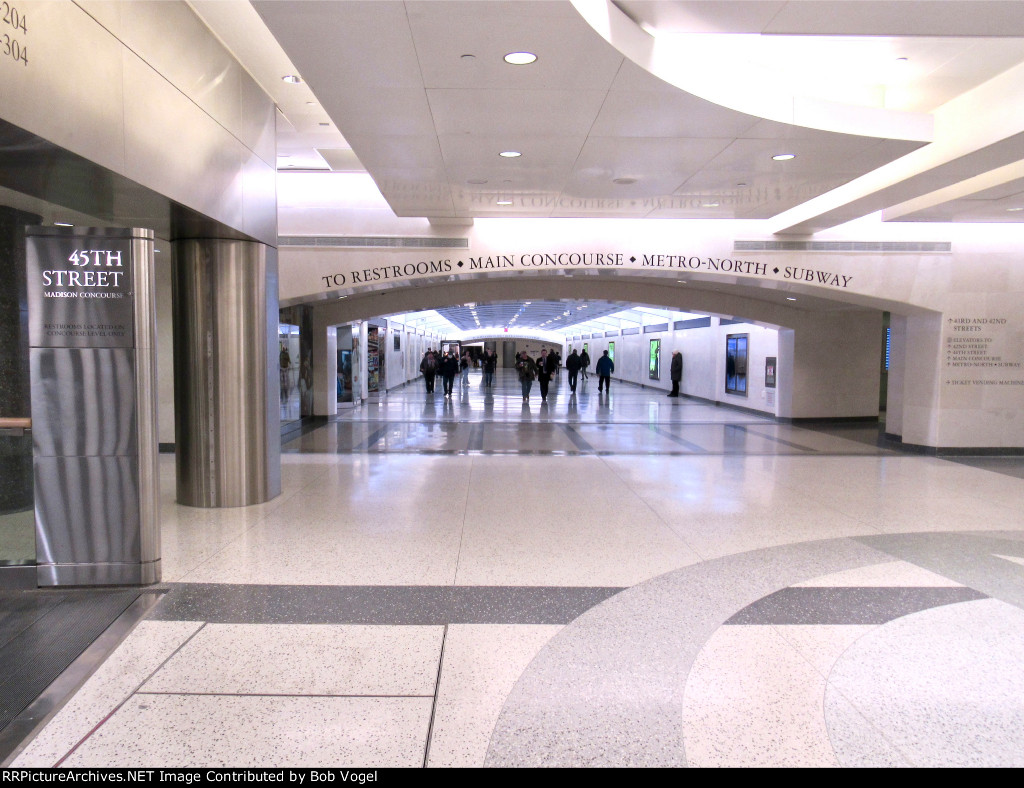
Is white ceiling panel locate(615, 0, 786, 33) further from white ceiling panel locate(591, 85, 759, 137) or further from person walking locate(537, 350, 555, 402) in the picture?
person walking locate(537, 350, 555, 402)

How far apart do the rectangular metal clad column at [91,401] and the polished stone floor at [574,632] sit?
546 millimetres

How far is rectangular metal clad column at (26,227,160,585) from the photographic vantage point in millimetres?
4625

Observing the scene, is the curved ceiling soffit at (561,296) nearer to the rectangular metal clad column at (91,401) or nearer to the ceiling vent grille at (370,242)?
the ceiling vent grille at (370,242)

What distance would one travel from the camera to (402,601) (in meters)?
4.45

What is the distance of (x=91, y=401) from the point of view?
471cm

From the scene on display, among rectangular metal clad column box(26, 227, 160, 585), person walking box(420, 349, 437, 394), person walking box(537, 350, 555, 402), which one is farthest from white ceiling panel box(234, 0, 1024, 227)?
person walking box(420, 349, 437, 394)

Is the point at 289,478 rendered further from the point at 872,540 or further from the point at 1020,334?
the point at 1020,334

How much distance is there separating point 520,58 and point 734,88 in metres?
2.03

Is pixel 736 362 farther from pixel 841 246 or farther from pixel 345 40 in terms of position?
pixel 345 40

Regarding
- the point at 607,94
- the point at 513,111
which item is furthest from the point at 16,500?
the point at 607,94

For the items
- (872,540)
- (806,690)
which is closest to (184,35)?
(806,690)

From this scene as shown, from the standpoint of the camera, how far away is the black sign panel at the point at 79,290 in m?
4.59

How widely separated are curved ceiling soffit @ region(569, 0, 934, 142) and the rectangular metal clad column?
3.32 metres

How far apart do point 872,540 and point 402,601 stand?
3933 mm
